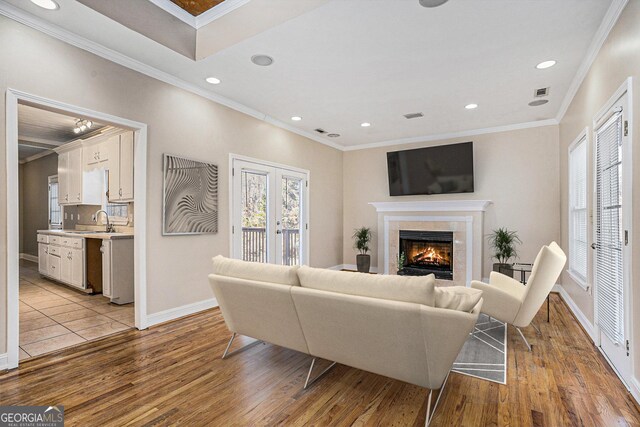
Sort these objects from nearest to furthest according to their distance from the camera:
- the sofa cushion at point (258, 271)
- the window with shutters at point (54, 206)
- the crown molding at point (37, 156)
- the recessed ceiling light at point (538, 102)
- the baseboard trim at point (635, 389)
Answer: the baseboard trim at point (635, 389)
the sofa cushion at point (258, 271)
the recessed ceiling light at point (538, 102)
the window with shutters at point (54, 206)
the crown molding at point (37, 156)

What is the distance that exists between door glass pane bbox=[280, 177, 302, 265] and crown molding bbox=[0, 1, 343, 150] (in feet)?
4.46

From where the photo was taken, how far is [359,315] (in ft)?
6.36

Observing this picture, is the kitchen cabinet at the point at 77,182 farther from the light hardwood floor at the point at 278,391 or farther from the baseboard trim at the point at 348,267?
the baseboard trim at the point at 348,267

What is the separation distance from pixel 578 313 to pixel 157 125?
5.20 metres

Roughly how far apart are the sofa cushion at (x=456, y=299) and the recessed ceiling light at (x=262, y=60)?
8.80 ft

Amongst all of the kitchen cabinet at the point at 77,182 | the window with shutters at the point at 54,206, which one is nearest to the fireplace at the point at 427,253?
the kitchen cabinet at the point at 77,182

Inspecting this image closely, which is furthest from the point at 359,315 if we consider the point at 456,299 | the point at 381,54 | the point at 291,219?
the point at 291,219

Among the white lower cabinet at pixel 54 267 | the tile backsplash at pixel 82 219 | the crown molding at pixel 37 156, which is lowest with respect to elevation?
the white lower cabinet at pixel 54 267

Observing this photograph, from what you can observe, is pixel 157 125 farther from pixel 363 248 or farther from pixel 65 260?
pixel 363 248

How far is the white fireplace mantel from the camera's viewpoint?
5523mm

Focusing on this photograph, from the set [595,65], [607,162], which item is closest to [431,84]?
[595,65]

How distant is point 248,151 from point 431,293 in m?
3.62

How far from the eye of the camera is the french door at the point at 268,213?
15.0ft

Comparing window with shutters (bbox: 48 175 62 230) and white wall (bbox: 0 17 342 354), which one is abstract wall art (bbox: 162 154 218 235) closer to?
white wall (bbox: 0 17 342 354)
